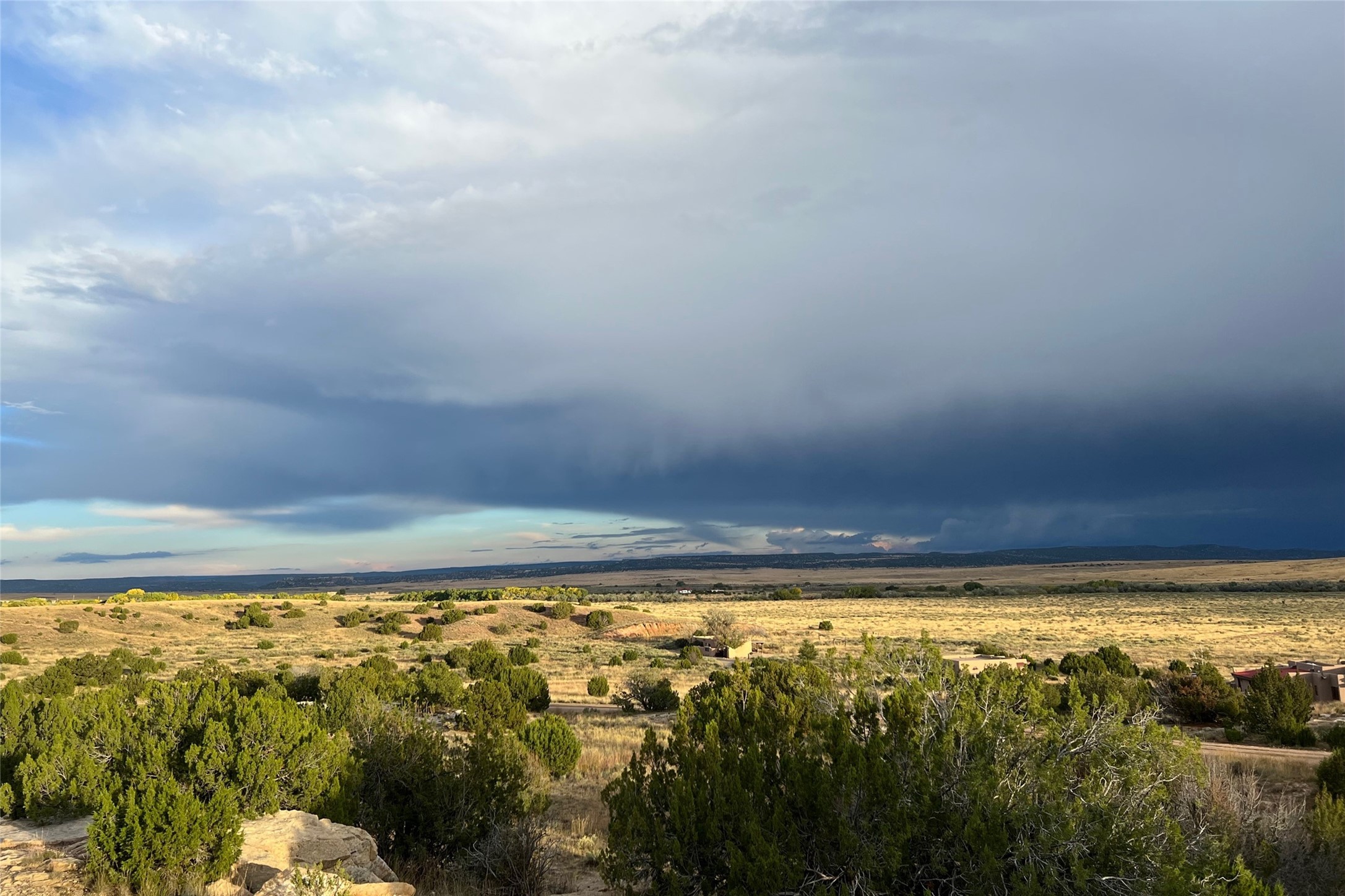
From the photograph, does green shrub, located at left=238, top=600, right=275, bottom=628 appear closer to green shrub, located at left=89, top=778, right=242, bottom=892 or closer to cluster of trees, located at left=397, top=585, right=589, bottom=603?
cluster of trees, located at left=397, top=585, right=589, bottom=603

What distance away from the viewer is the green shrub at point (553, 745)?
50.1 ft

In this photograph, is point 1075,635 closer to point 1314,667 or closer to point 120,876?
point 1314,667

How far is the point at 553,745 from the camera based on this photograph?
1545 cm

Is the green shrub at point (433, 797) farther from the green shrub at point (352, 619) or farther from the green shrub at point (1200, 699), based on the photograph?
the green shrub at point (352, 619)

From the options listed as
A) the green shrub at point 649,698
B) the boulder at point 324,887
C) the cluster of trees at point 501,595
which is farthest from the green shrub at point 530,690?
the cluster of trees at point 501,595

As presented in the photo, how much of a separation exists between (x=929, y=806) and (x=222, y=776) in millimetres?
7750

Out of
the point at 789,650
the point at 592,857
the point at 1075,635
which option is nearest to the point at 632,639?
the point at 789,650

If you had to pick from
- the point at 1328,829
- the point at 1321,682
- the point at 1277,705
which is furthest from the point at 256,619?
the point at 1328,829

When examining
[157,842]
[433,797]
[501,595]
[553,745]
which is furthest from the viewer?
[501,595]

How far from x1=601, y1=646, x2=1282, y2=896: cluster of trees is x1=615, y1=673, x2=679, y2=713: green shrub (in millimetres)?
17703

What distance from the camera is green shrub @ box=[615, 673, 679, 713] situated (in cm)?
2484

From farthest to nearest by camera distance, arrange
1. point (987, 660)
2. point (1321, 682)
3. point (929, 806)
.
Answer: point (987, 660), point (1321, 682), point (929, 806)

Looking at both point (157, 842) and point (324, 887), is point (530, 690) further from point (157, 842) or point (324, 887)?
point (324, 887)

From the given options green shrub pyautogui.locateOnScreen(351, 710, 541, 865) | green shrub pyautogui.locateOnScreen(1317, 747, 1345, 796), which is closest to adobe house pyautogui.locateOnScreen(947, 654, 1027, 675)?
green shrub pyautogui.locateOnScreen(1317, 747, 1345, 796)
